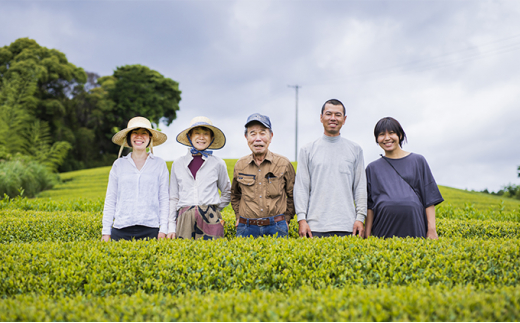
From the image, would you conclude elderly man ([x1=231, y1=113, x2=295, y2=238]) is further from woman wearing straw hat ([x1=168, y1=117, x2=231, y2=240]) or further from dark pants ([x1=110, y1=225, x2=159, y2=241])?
dark pants ([x1=110, y1=225, x2=159, y2=241])

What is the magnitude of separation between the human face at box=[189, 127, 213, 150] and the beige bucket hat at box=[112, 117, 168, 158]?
65 cm

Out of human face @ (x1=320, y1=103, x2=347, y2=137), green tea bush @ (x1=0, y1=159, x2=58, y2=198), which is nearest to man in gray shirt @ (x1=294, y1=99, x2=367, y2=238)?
human face @ (x1=320, y1=103, x2=347, y2=137)

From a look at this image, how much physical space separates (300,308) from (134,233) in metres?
3.02

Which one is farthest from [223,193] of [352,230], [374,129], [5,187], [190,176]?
[5,187]

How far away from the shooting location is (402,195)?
4.42 meters

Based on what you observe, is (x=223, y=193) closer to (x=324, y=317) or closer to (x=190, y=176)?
(x=190, y=176)

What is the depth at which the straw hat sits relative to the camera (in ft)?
15.6

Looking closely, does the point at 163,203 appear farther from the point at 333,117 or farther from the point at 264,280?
the point at 333,117

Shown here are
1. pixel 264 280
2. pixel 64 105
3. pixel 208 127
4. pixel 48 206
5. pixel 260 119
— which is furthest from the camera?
pixel 64 105

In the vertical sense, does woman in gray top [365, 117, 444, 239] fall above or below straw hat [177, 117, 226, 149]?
below

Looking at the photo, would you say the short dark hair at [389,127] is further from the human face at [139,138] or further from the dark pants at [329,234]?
the human face at [139,138]

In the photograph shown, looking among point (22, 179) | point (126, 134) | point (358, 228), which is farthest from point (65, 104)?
point (358, 228)

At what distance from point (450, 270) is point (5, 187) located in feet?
60.2

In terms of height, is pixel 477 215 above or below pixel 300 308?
above
